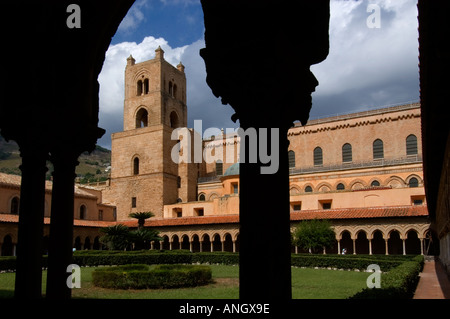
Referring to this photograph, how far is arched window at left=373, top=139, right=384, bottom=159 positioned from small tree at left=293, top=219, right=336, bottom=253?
45.8 feet

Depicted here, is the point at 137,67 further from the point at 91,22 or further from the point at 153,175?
the point at 91,22

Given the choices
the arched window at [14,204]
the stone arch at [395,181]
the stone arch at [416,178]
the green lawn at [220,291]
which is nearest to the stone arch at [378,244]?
the stone arch at [395,181]

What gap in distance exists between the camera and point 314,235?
1045 inches

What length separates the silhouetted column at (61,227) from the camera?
4.95 meters

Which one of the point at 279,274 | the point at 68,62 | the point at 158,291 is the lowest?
the point at 158,291

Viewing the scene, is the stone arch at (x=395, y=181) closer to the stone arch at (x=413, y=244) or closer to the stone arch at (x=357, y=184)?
the stone arch at (x=357, y=184)

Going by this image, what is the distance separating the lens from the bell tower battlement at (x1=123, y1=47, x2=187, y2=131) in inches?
1802

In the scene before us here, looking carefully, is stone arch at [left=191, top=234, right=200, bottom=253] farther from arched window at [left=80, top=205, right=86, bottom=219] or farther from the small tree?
arched window at [left=80, top=205, right=86, bottom=219]

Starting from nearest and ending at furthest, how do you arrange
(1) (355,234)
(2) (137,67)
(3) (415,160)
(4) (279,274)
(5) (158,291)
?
(4) (279,274) → (5) (158,291) → (1) (355,234) → (3) (415,160) → (2) (137,67)

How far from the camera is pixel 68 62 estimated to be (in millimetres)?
5371

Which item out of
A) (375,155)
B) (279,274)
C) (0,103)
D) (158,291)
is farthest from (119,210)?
(279,274)

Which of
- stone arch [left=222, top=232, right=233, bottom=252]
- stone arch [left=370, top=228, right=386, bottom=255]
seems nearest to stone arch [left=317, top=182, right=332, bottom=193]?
stone arch [left=370, top=228, right=386, bottom=255]

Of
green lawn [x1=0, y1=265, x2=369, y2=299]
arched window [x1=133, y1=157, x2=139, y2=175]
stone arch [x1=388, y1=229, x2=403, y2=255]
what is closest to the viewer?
green lawn [x1=0, y1=265, x2=369, y2=299]

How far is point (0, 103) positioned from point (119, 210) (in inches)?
1625
